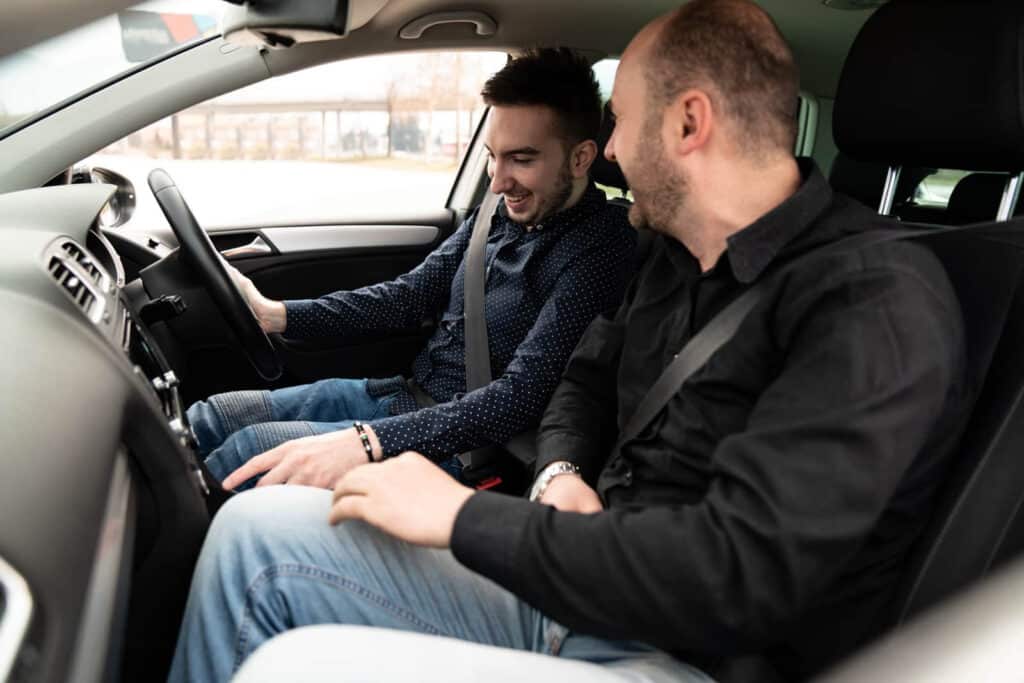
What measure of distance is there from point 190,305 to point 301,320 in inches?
14.3

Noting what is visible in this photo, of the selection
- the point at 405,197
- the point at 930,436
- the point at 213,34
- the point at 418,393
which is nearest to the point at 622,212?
the point at 418,393

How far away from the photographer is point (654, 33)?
1.17 meters

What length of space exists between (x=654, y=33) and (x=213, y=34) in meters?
0.95

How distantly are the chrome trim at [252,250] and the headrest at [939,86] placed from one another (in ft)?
5.71

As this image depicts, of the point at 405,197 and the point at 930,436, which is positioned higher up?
the point at 930,436

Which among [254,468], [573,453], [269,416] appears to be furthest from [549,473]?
[269,416]

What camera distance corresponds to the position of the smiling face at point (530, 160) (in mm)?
1888

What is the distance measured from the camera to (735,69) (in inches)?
43.4

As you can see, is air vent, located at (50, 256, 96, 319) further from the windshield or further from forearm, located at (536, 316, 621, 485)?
forearm, located at (536, 316, 621, 485)

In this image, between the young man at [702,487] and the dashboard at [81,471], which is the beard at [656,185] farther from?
the dashboard at [81,471]

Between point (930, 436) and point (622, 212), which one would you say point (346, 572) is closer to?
point (930, 436)

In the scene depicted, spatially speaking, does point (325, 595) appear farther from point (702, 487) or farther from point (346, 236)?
point (346, 236)

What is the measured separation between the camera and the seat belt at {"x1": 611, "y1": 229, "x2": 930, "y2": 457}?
104 cm

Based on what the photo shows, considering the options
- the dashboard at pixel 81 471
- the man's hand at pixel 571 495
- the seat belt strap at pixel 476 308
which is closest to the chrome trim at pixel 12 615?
the dashboard at pixel 81 471
